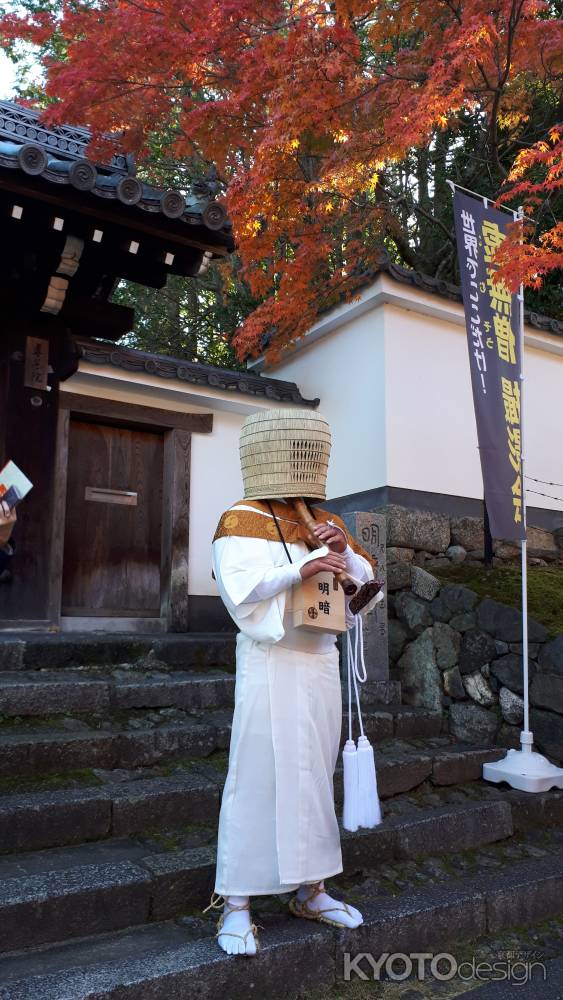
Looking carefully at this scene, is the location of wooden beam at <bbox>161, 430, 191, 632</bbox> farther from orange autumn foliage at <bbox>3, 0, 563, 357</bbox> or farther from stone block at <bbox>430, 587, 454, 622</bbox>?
stone block at <bbox>430, 587, 454, 622</bbox>

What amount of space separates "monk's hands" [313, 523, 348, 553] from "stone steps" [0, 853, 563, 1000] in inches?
64.0

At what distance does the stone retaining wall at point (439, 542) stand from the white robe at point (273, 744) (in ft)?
13.5

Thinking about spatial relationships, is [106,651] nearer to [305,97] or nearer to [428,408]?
[428,408]

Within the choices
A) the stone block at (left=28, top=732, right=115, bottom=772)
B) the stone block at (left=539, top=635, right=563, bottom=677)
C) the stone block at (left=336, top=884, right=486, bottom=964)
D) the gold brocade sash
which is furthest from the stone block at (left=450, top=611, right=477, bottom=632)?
the gold brocade sash

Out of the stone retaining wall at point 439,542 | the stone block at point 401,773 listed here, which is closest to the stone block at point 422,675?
the stone retaining wall at point 439,542

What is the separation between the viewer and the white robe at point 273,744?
9.93 feet

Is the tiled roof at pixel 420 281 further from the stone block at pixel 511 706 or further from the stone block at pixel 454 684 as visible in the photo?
the stone block at pixel 511 706

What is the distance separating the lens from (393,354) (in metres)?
7.91

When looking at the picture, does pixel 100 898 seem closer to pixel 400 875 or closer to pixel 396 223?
pixel 400 875

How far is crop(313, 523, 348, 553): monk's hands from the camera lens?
10.6 ft

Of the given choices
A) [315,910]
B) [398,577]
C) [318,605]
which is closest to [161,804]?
[315,910]

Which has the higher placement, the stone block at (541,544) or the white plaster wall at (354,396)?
the white plaster wall at (354,396)

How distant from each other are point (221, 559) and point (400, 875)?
2080 mm

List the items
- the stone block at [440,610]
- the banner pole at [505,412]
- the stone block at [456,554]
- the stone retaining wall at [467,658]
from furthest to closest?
the stone block at [456,554]
the stone block at [440,610]
the stone retaining wall at [467,658]
the banner pole at [505,412]
